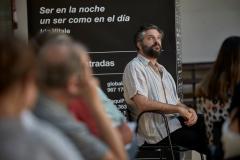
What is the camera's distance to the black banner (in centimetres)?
609

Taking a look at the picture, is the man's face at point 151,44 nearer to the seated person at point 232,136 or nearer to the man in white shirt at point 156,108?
the man in white shirt at point 156,108

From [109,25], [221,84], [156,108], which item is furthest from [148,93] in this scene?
[109,25]

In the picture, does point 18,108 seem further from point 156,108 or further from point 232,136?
point 156,108

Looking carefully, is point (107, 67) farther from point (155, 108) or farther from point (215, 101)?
point (215, 101)

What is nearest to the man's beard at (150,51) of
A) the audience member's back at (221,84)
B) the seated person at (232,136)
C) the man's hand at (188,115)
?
the man's hand at (188,115)

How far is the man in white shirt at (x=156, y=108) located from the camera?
15.6 feet

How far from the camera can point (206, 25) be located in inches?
374

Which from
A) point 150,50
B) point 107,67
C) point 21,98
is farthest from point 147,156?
point 21,98

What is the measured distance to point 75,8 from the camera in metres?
6.19

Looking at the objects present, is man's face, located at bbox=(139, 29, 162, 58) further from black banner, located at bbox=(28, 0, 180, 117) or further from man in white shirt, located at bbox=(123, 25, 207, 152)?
black banner, located at bbox=(28, 0, 180, 117)

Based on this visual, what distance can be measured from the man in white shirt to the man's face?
0.09m

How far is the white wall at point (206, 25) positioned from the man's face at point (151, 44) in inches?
169

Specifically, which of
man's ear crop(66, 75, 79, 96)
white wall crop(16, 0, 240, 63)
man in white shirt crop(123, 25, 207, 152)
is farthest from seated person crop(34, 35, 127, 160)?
white wall crop(16, 0, 240, 63)

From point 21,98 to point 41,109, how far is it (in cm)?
66
